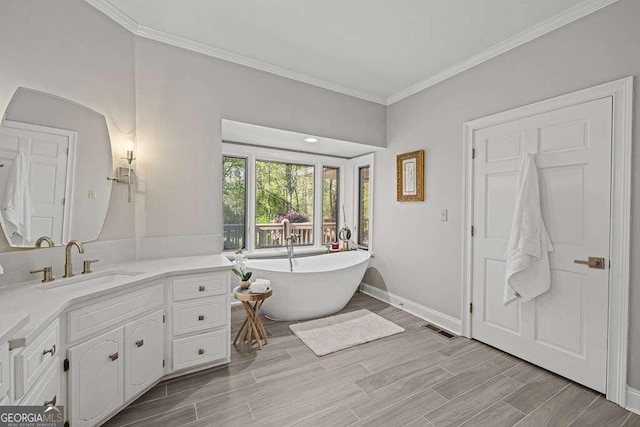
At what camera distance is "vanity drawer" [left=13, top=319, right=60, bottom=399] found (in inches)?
40.2

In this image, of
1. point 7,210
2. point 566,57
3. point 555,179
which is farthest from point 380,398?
point 566,57

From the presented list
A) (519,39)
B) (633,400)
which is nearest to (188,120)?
(519,39)

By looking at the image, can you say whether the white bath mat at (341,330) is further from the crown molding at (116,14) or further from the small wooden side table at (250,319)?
the crown molding at (116,14)

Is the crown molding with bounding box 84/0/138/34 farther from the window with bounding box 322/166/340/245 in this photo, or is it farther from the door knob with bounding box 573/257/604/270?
the door knob with bounding box 573/257/604/270

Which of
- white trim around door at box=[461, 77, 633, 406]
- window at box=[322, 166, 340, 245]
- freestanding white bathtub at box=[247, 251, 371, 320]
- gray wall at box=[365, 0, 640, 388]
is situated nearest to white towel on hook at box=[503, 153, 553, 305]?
white trim around door at box=[461, 77, 633, 406]

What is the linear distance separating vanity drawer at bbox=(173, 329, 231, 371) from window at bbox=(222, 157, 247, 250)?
1784 mm

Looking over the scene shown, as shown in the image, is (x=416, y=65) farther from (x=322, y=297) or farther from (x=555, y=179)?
(x=322, y=297)

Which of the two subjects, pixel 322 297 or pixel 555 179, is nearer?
pixel 555 179

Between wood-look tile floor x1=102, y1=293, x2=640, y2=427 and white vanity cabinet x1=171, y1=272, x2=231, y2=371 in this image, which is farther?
white vanity cabinet x1=171, y1=272, x2=231, y2=371

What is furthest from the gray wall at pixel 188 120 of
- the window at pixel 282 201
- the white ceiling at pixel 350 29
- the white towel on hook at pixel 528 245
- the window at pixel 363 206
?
the white towel on hook at pixel 528 245

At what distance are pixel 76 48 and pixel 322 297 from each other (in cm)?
307

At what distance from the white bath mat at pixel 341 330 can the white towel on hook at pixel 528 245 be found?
1254mm

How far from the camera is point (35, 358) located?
1.13 metres

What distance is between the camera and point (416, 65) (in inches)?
116
